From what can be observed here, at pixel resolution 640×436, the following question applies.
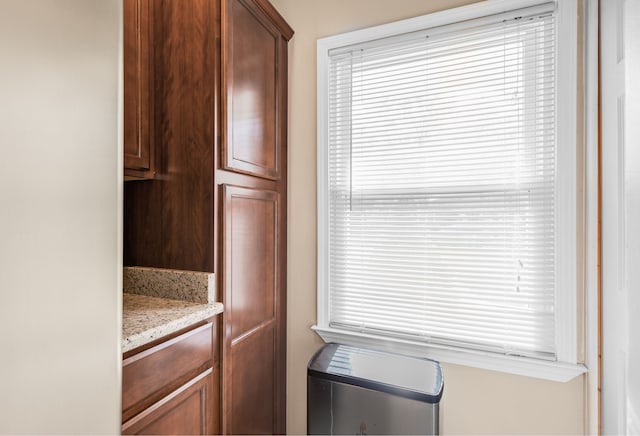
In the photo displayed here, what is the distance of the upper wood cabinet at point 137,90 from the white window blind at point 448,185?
2.85 feet

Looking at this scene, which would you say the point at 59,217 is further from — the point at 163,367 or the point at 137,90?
the point at 137,90

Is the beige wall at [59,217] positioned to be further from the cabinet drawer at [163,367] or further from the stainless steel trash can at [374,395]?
the stainless steel trash can at [374,395]

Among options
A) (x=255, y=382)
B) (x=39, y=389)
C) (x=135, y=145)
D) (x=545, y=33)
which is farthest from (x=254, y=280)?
(x=545, y=33)

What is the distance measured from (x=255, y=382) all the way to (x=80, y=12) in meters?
1.53

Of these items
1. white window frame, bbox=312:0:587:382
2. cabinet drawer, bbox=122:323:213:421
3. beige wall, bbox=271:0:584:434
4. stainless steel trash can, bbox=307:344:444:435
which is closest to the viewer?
cabinet drawer, bbox=122:323:213:421

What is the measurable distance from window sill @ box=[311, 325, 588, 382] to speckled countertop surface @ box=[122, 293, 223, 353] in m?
0.72

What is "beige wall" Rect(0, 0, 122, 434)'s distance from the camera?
0.48 meters

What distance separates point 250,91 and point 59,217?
1.16 meters

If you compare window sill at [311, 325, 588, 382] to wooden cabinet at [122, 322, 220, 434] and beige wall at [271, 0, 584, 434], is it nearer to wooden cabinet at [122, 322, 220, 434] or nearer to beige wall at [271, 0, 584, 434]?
beige wall at [271, 0, 584, 434]

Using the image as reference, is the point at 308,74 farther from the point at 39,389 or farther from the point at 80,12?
the point at 39,389

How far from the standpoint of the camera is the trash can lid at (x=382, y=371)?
1.23m

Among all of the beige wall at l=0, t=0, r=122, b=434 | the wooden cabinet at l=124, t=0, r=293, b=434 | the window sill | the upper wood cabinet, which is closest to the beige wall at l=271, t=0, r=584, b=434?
the window sill

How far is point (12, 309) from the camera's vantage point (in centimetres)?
48

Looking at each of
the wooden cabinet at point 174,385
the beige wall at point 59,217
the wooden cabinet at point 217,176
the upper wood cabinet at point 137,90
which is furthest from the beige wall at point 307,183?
the beige wall at point 59,217
